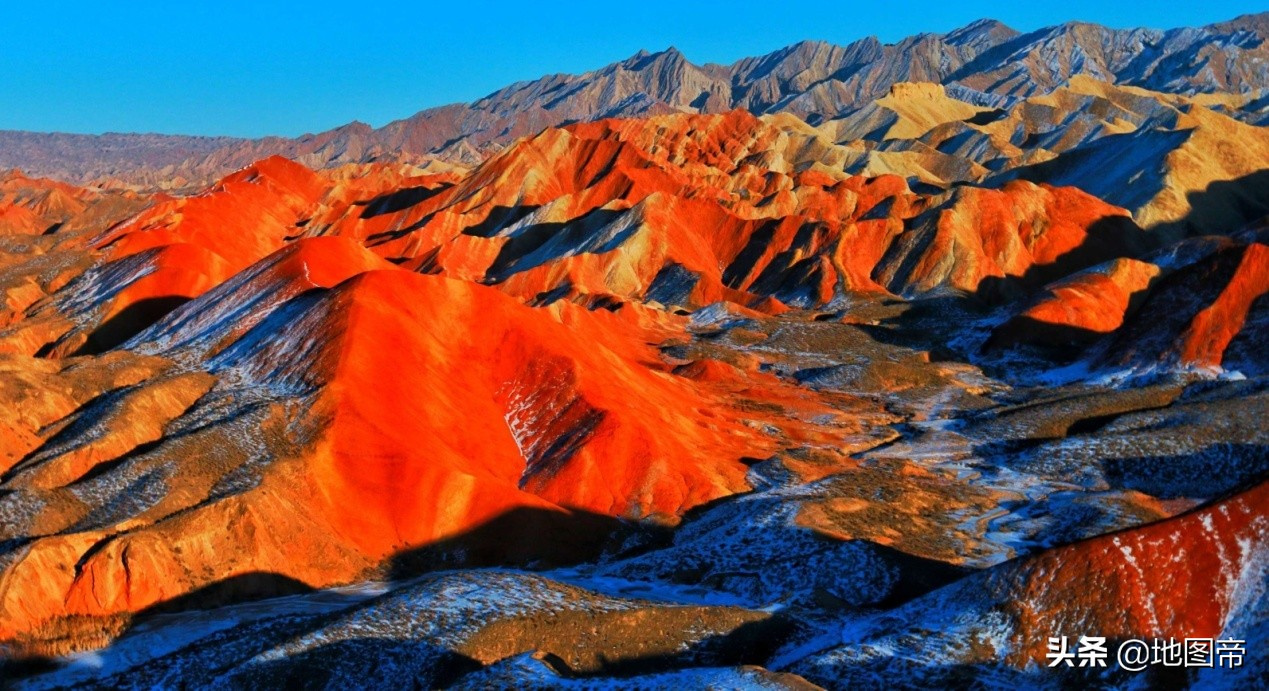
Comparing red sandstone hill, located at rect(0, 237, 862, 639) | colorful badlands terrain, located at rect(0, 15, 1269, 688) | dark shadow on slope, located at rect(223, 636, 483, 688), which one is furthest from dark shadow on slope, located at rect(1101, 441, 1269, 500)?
dark shadow on slope, located at rect(223, 636, 483, 688)

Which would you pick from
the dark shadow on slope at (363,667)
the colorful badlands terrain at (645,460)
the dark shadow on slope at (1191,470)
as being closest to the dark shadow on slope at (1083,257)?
the colorful badlands terrain at (645,460)

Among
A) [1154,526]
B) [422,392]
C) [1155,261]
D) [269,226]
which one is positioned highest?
[269,226]

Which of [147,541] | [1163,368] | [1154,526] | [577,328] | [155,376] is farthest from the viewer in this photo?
[577,328]

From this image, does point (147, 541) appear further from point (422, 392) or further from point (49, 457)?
point (422, 392)

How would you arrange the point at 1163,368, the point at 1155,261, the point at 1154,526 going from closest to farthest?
the point at 1154,526 → the point at 1163,368 → the point at 1155,261

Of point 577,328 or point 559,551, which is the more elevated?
point 577,328

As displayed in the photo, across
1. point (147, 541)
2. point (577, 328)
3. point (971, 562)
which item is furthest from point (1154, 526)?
Answer: point (577, 328)

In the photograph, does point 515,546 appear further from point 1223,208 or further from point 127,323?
point 1223,208

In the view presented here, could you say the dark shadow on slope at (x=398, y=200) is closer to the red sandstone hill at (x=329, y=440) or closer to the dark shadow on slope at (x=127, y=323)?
the dark shadow on slope at (x=127, y=323)
